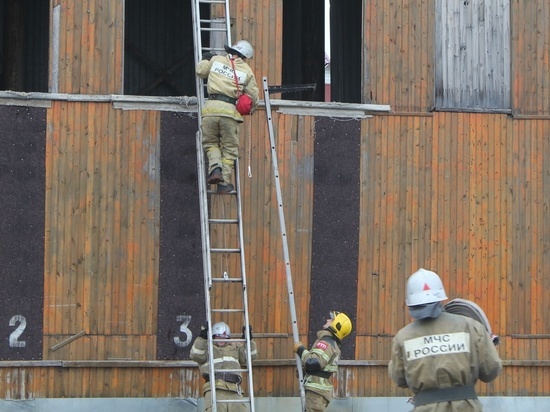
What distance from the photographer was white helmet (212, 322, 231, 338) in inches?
454

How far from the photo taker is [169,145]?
12648 millimetres

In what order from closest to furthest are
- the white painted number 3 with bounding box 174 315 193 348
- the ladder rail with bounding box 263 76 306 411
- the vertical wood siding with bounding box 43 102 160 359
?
the ladder rail with bounding box 263 76 306 411 → the vertical wood siding with bounding box 43 102 160 359 → the white painted number 3 with bounding box 174 315 193 348

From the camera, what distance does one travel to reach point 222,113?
11.4 m

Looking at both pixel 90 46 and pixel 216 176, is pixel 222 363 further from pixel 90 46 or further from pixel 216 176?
pixel 90 46

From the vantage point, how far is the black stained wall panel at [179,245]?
41.0ft

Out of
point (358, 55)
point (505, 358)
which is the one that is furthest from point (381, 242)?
point (358, 55)

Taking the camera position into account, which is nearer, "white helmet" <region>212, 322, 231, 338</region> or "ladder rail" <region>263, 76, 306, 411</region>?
"ladder rail" <region>263, 76, 306, 411</region>

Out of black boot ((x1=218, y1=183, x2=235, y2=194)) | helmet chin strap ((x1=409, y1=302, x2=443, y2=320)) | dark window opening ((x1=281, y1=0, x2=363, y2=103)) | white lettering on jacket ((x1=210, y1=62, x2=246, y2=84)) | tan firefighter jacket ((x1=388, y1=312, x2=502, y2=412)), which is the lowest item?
tan firefighter jacket ((x1=388, y1=312, x2=502, y2=412))

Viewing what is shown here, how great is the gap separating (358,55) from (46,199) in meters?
6.66

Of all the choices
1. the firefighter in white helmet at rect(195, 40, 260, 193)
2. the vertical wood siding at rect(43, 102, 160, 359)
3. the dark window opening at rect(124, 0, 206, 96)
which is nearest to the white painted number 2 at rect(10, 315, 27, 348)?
the vertical wood siding at rect(43, 102, 160, 359)

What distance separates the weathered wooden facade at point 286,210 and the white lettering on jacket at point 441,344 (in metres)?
5.17

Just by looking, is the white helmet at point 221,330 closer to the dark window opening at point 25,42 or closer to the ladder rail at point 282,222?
the ladder rail at point 282,222

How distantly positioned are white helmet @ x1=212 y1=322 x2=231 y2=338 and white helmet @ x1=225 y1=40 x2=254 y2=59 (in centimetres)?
281

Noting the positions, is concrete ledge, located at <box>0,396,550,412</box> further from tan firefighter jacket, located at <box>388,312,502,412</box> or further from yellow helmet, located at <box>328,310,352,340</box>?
tan firefighter jacket, located at <box>388,312,502,412</box>
